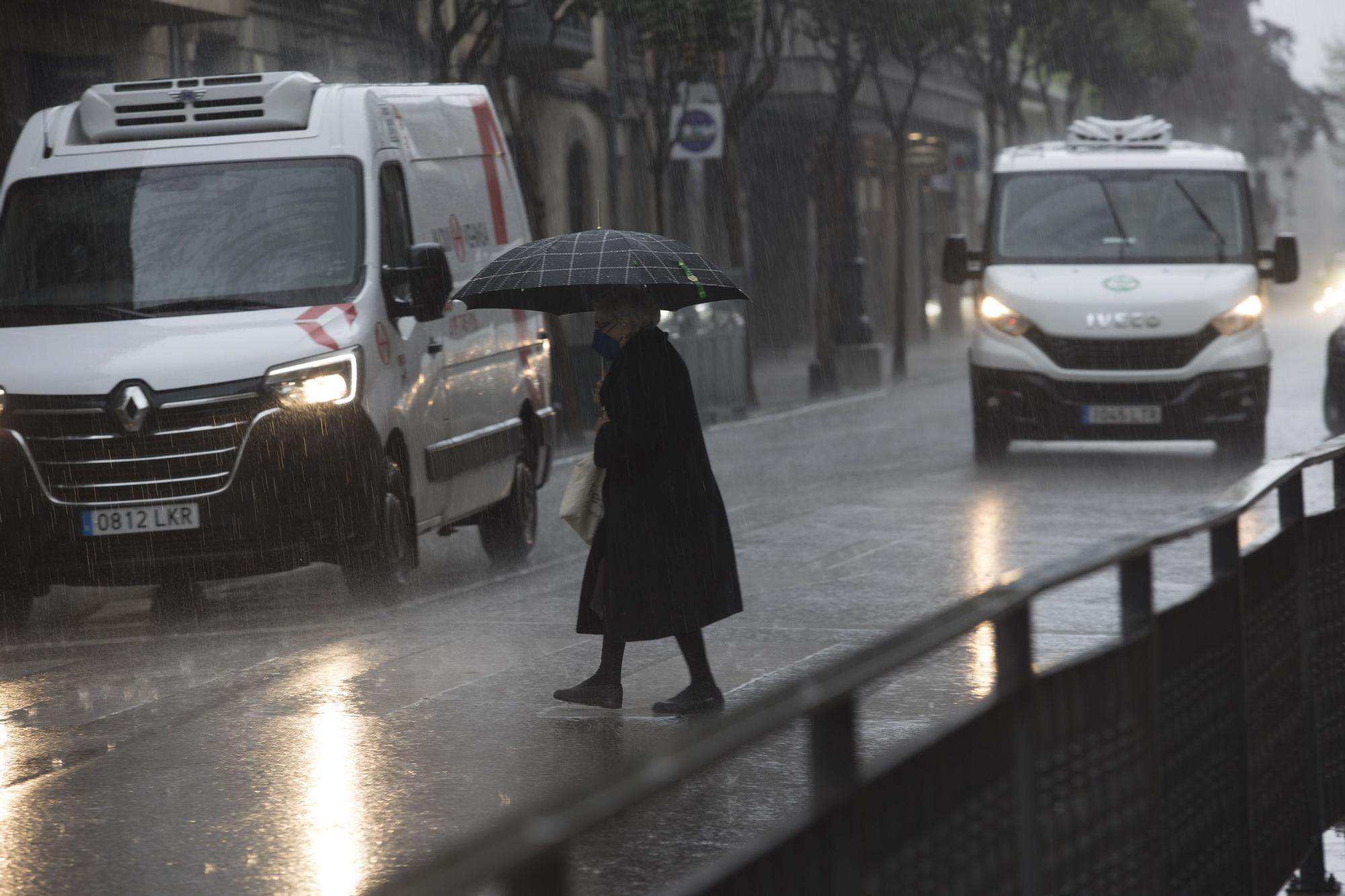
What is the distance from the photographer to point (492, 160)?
1265cm

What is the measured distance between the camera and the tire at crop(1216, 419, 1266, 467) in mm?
16828

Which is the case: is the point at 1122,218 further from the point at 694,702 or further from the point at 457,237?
the point at 694,702

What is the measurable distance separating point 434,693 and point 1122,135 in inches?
456

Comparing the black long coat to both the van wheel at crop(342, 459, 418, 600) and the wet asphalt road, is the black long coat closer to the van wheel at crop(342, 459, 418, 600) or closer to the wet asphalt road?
the wet asphalt road

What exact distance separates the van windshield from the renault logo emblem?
2.10ft

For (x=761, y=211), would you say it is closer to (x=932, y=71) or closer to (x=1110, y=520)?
(x=932, y=71)

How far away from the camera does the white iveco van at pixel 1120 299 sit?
1661cm

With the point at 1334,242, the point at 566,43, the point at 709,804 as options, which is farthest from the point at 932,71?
the point at 1334,242

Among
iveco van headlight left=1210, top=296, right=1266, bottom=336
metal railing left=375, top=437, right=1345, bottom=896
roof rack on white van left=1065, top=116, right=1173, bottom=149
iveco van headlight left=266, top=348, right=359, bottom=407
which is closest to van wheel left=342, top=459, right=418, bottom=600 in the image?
iveco van headlight left=266, top=348, right=359, bottom=407

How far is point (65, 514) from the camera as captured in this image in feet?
32.5

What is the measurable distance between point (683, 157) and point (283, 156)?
46.5 ft

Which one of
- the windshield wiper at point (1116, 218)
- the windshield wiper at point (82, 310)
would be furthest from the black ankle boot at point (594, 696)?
the windshield wiper at point (1116, 218)

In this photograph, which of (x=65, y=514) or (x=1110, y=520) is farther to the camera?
(x=1110, y=520)

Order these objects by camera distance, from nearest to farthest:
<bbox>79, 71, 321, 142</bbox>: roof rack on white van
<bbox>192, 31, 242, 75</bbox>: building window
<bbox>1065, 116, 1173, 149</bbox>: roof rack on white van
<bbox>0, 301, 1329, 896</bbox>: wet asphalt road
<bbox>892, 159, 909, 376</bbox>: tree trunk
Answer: <bbox>0, 301, 1329, 896</bbox>: wet asphalt road → <bbox>79, 71, 321, 142</bbox>: roof rack on white van → <bbox>1065, 116, 1173, 149</bbox>: roof rack on white van → <bbox>192, 31, 242, 75</bbox>: building window → <bbox>892, 159, 909, 376</bbox>: tree trunk
